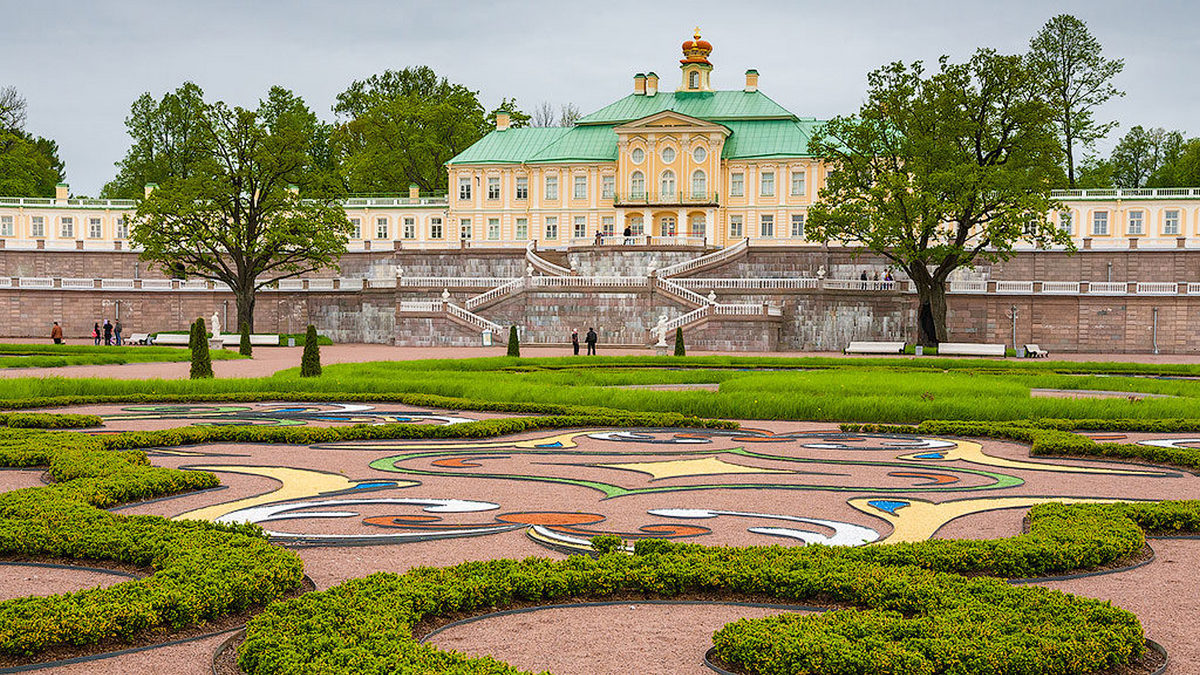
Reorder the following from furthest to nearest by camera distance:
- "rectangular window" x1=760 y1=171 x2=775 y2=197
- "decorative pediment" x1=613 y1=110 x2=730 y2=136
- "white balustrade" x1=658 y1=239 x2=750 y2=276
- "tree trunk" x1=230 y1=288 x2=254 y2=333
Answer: "rectangular window" x1=760 y1=171 x2=775 y2=197 < "decorative pediment" x1=613 y1=110 x2=730 y2=136 < "white balustrade" x1=658 y1=239 x2=750 y2=276 < "tree trunk" x1=230 y1=288 x2=254 y2=333

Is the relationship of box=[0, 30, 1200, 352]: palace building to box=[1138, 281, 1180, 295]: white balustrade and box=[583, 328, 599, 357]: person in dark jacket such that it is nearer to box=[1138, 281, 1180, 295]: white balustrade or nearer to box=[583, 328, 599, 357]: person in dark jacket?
box=[1138, 281, 1180, 295]: white balustrade

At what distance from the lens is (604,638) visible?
21.4 feet

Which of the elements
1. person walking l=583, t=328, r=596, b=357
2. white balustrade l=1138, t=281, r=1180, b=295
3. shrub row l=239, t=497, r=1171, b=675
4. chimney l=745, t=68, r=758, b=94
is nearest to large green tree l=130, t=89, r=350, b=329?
person walking l=583, t=328, r=596, b=357

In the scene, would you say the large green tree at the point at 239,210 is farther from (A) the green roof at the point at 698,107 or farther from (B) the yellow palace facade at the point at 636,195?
(A) the green roof at the point at 698,107

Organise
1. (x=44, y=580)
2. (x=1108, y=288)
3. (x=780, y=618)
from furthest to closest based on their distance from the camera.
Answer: (x=1108, y=288), (x=44, y=580), (x=780, y=618)

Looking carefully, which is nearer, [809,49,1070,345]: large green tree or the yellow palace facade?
[809,49,1070,345]: large green tree

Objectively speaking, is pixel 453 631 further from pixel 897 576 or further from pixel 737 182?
pixel 737 182

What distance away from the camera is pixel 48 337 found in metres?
63.7

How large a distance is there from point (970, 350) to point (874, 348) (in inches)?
153

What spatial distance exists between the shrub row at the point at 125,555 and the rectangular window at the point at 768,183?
6372cm

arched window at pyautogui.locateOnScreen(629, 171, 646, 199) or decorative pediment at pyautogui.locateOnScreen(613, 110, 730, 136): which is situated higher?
decorative pediment at pyautogui.locateOnScreen(613, 110, 730, 136)

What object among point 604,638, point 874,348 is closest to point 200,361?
point 604,638

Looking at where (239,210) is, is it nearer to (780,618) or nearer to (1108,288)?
(1108,288)

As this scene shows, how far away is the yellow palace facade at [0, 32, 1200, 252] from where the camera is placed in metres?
71.2
